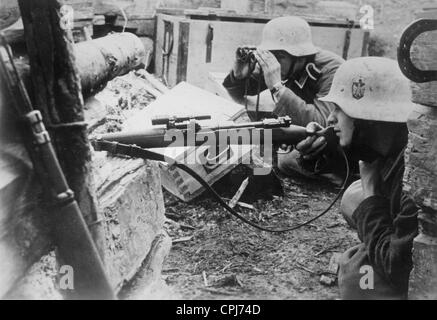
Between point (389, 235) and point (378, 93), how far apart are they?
834mm

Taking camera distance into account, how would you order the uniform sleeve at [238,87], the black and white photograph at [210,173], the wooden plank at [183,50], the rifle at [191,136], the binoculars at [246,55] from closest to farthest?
the black and white photograph at [210,173], the rifle at [191,136], the binoculars at [246,55], the uniform sleeve at [238,87], the wooden plank at [183,50]

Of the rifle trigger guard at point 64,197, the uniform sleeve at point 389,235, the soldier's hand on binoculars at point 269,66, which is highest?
the soldier's hand on binoculars at point 269,66

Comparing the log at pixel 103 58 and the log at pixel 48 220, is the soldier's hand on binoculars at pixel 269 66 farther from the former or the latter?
the log at pixel 103 58

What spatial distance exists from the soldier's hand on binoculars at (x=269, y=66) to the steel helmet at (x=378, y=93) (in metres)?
1.65

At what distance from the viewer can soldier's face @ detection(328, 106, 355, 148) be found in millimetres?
2572

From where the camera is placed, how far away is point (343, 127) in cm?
264

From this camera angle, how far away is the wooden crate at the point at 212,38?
18.2ft

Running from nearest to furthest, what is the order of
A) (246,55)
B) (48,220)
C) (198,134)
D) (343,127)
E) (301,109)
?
(48,220) → (343,127) → (198,134) → (301,109) → (246,55)

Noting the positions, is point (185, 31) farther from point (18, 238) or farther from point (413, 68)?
point (18, 238)

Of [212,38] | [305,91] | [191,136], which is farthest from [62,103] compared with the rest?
[212,38]

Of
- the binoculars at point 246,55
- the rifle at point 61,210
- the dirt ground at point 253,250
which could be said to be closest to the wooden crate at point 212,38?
the binoculars at point 246,55

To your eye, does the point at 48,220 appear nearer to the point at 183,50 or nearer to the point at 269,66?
the point at 269,66

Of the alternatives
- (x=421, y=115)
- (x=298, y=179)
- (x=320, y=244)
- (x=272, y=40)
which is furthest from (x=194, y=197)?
(x=421, y=115)

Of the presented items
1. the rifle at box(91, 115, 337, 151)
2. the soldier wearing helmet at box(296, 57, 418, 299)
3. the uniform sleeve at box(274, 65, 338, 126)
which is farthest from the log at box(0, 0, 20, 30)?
the uniform sleeve at box(274, 65, 338, 126)
